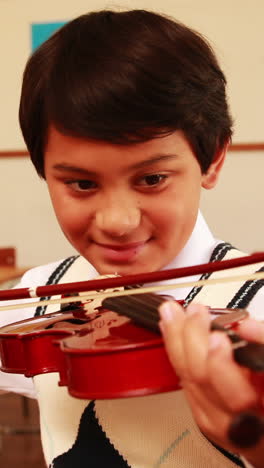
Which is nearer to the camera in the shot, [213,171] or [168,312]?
[168,312]

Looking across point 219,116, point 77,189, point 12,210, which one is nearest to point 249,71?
point 12,210

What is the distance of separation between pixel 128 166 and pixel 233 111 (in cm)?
189

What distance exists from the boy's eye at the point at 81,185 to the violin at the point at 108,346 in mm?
138

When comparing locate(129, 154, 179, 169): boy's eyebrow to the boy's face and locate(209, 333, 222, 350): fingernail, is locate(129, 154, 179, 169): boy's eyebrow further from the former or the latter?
locate(209, 333, 222, 350): fingernail

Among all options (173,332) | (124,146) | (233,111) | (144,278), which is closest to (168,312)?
(173,332)

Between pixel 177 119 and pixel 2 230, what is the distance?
86.6 inches

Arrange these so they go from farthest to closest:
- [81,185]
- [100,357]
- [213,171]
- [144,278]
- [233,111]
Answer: [233,111] < [213,171] < [81,185] < [144,278] < [100,357]

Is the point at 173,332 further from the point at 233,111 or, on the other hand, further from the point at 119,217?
the point at 233,111

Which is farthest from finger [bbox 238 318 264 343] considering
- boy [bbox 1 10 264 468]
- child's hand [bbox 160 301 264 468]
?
boy [bbox 1 10 264 468]

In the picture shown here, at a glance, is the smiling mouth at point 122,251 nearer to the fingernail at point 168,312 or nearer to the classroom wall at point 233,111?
the fingernail at point 168,312

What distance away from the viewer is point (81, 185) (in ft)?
2.44

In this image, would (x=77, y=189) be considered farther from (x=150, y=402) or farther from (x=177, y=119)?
(x=150, y=402)

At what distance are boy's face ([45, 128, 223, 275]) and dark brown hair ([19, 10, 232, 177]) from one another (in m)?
0.02

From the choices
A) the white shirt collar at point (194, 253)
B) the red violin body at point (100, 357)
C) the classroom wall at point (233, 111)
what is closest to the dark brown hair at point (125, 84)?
the white shirt collar at point (194, 253)
